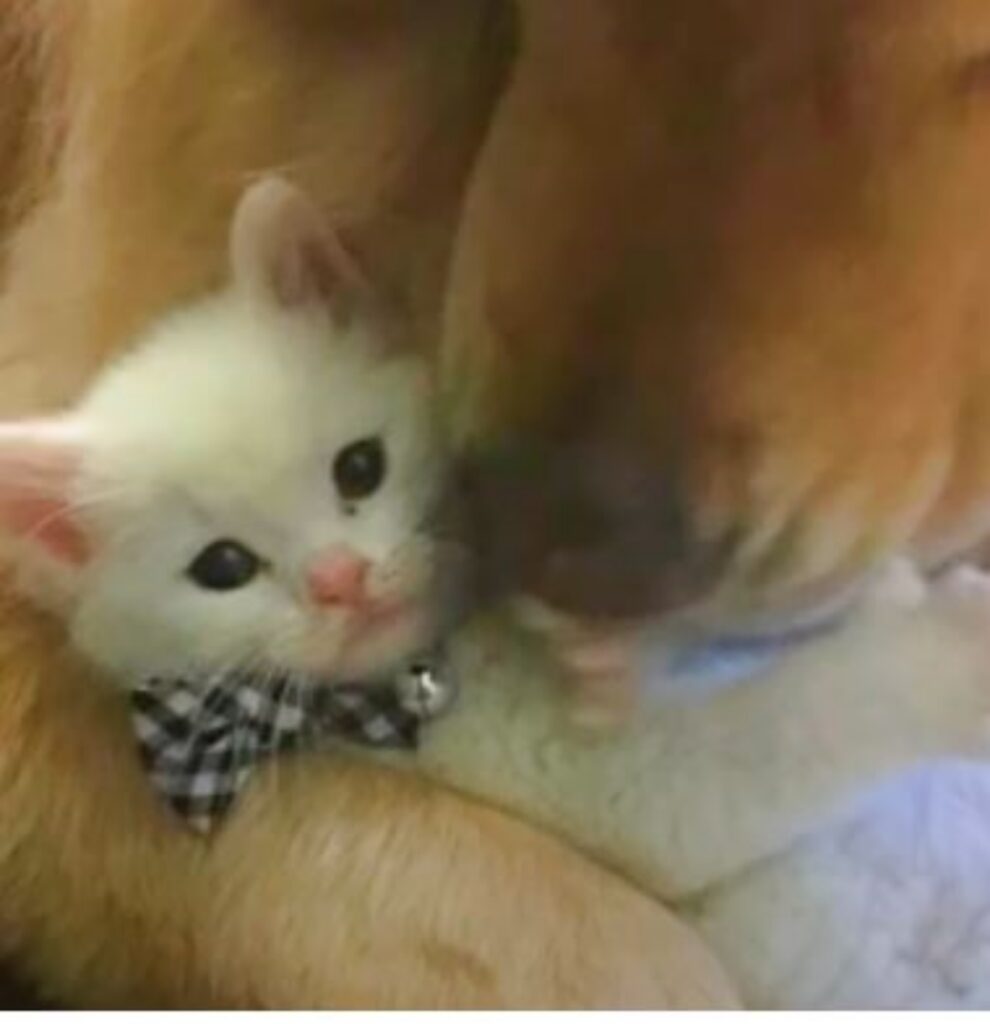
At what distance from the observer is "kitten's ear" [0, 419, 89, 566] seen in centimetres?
75

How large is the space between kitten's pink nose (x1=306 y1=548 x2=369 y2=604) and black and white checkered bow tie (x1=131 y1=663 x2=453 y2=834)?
0.03 meters

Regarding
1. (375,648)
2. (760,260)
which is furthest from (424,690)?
(760,260)

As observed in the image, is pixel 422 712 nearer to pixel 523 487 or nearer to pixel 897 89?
pixel 523 487

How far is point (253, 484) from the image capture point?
76 centimetres

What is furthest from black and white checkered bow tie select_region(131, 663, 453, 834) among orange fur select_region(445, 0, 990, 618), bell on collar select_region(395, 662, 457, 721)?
orange fur select_region(445, 0, 990, 618)

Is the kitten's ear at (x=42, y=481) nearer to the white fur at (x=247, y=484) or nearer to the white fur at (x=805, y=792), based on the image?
the white fur at (x=247, y=484)

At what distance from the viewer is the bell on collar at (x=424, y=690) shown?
798mm

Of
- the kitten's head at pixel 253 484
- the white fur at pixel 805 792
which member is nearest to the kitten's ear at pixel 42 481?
the kitten's head at pixel 253 484

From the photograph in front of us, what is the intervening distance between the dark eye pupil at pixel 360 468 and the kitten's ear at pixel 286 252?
4cm

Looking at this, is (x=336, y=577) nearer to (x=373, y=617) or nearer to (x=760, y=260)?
(x=373, y=617)

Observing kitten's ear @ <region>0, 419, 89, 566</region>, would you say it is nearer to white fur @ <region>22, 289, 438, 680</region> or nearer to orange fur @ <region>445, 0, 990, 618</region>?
white fur @ <region>22, 289, 438, 680</region>

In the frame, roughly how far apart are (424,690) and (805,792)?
103 millimetres

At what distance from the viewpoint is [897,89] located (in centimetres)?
69

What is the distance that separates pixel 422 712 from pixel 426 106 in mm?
160
